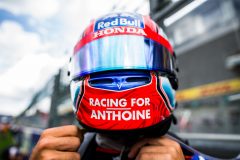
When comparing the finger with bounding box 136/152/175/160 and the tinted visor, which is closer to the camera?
the finger with bounding box 136/152/175/160

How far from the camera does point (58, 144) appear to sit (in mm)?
665

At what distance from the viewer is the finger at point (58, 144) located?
0.66 metres

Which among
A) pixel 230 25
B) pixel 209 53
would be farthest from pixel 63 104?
pixel 209 53

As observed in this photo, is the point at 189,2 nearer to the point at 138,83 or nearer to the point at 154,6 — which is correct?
the point at 154,6

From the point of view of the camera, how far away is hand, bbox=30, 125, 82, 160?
651 mm

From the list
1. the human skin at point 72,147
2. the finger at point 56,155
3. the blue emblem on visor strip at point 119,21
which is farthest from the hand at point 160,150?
the blue emblem on visor strip at point 119,21

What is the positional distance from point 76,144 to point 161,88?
0.99 feet

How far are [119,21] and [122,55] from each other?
0.14 m

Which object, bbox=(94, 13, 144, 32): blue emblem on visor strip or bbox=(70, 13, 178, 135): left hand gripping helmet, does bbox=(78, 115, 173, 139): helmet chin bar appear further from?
bbox=(94, 13, 144, 32): blue emblem on visor strip

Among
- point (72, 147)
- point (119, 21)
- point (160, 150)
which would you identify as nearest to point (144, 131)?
point (160, 150)

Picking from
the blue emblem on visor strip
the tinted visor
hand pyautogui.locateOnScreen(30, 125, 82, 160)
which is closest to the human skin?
hand pyautogui.locateOnScreen(30, 125, 82, 160)

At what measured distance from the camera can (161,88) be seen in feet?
Result: 2.30

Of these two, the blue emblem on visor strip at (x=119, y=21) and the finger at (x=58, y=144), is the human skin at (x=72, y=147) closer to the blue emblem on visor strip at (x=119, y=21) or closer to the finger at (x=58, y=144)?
the finger at (x=58, y=144)

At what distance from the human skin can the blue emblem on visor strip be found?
0.35m
